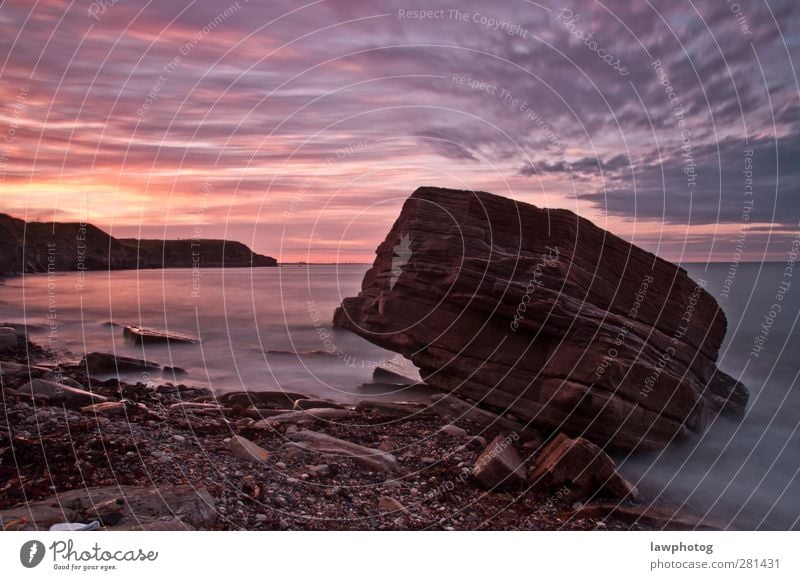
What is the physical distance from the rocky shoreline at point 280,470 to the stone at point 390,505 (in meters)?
0.02

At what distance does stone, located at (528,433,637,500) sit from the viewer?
29.4 feet

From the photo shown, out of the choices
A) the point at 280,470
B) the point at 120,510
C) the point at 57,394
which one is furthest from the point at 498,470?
the point at 57,394

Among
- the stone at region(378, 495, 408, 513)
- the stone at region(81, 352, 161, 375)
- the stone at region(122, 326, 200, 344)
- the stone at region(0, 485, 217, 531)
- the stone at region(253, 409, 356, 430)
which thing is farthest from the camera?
the stone at region(122, 326, 200, 344)

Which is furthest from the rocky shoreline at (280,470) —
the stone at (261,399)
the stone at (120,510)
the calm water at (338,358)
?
the calm water at (338,358)

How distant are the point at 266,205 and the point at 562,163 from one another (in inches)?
239

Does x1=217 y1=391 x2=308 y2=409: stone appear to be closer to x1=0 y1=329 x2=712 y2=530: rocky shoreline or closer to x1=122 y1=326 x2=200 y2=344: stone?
x1=0 y1=329 x2=712 y2=530: rocky shoreline

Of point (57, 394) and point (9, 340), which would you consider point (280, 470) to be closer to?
point (57, 394)

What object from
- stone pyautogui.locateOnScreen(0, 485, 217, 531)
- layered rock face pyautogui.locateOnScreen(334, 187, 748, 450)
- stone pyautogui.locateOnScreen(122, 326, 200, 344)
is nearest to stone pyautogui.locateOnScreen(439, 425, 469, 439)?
layered rock face pyautogui.locateOnScreen(334, 187, 748, 450)

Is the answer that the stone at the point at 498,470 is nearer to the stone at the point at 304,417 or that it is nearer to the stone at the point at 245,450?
the stone at the point at 304,417

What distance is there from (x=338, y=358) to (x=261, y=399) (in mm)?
5101

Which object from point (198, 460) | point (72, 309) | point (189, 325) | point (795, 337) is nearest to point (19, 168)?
point (198, 460)

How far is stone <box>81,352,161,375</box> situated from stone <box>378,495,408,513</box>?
8101 mm

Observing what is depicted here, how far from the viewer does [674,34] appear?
1018 centimetres
